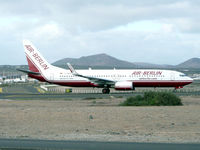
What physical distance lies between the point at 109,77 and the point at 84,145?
117 ft

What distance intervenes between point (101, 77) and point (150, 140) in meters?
34.3

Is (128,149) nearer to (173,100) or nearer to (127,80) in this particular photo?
(173,100)

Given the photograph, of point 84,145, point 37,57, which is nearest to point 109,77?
point 37,57

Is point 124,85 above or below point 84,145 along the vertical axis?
above

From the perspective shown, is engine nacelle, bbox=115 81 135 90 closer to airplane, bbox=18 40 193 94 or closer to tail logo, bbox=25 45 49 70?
airplane, bbox=18 40 193 94

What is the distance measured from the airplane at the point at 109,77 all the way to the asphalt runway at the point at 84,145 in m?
32.8

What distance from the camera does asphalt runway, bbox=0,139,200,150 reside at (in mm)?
11141

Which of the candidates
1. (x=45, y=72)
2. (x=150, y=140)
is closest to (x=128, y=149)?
(x=150, y=140)

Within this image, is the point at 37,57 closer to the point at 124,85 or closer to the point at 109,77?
the point at 109,77

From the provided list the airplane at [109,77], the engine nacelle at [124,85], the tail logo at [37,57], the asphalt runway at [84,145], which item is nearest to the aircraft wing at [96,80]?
the airplane at [109,77]

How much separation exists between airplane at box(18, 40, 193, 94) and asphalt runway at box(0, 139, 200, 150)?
108 feet

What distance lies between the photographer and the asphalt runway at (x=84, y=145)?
11141mm

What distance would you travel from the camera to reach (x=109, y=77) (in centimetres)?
4725

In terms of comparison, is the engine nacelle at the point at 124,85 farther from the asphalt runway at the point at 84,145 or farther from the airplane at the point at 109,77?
the asphalt runway at the point at 84,145
